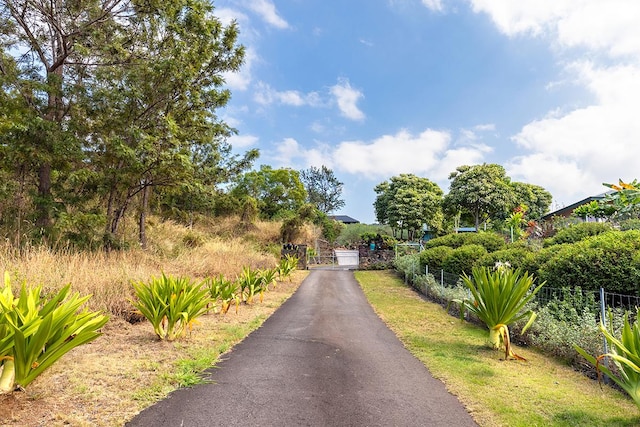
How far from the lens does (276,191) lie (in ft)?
105

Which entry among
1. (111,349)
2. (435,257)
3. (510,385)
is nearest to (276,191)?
(435,257)

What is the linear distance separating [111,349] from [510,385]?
4971 mm

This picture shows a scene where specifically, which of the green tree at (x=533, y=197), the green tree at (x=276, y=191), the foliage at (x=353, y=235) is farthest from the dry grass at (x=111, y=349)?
the green tree at (x=533, y=197)

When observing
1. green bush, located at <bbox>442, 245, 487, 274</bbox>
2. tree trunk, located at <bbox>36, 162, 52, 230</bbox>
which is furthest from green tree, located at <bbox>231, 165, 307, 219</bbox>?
tree trunk, located at <bbox>36, 162, 52, 230</bbox>

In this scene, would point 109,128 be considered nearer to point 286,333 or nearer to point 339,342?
point 286,333

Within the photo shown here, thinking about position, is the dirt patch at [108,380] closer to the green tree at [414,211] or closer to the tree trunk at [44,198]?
the tree trunk at [44,198]

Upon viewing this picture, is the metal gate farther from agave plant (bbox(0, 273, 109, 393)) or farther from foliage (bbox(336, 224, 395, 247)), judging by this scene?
agave plant (bbox(0, 273, 109, 393))

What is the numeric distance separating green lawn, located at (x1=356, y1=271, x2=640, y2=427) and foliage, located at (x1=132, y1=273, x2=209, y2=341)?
3444 millimetres

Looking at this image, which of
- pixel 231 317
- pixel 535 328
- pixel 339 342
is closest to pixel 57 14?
pixel 231 317

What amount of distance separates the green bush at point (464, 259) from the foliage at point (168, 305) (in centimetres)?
789

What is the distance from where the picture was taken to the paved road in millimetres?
2875

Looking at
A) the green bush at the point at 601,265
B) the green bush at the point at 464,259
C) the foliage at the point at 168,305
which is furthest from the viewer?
the green bush at the point at 464,259

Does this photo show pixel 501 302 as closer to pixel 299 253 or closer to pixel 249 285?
pixel 249 285

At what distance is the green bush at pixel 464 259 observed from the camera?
10203mm
